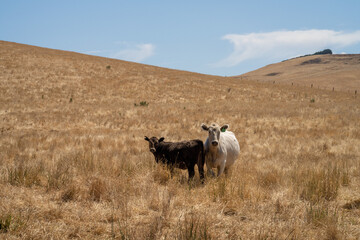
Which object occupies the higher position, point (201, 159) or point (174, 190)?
point (201, 159)

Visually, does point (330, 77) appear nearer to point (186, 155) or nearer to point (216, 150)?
point (216, 150)

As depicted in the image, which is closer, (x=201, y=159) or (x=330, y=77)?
(x=201, y=159)

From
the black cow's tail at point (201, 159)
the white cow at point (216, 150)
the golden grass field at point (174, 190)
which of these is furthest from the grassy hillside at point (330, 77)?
the black cow's tail at point (201, 159)

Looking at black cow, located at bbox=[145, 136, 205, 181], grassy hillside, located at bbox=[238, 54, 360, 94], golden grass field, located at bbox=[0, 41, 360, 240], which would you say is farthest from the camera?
grassy hillside, located at bbox=[238, 54, 360, 94]

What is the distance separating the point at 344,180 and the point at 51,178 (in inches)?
278

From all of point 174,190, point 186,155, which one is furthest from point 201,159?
point 174,190

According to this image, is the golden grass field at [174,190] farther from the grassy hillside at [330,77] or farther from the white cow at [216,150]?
the grassy hillside at [330,77]

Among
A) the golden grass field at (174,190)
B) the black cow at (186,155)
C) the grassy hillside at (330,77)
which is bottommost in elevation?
the golden grass field at (174,190)

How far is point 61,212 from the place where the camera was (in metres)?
4.55

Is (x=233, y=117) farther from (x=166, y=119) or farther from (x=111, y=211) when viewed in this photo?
(x=111, y=211)

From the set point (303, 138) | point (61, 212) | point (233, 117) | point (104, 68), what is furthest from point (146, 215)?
point (104, 68)

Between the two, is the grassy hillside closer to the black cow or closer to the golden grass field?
the golden grass field

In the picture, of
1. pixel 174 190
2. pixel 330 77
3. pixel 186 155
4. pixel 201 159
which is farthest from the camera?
pixel 330 77

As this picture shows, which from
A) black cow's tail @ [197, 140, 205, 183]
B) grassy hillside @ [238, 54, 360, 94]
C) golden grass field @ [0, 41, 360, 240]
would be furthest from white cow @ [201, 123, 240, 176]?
grassy hillside @ [238, 54, 360, 94]
